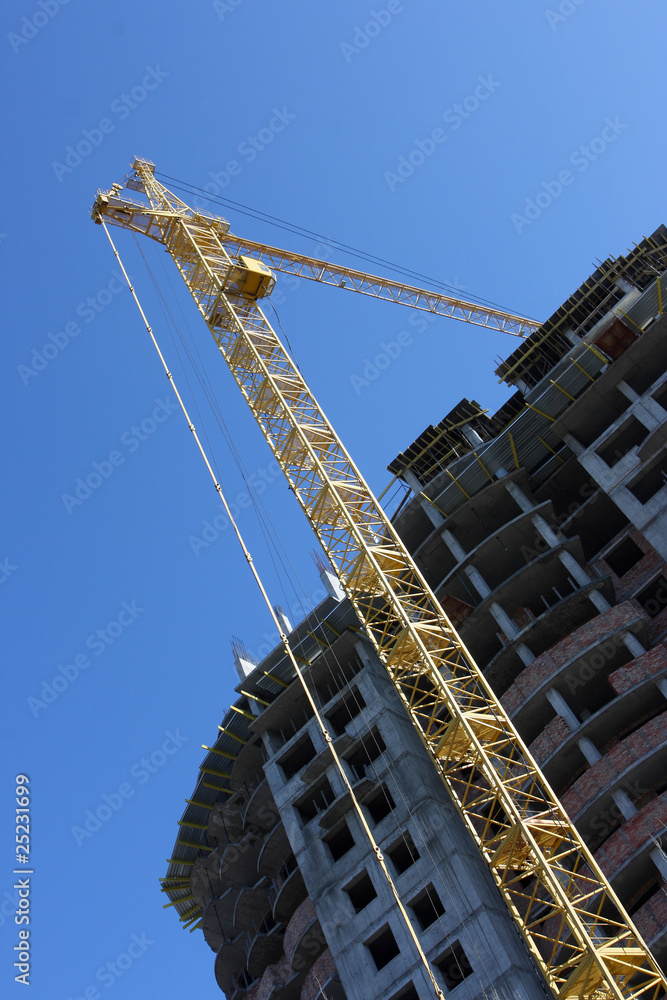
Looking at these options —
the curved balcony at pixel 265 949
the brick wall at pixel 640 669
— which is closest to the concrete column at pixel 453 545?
the brick wall at pixel 640 669

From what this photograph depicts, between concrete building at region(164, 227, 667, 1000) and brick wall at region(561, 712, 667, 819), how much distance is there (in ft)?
0.23

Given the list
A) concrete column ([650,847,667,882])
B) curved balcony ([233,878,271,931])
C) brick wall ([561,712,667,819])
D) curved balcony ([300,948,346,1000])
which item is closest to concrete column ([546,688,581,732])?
brick wall ([561,712,667,819])

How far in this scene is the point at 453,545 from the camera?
3684 cm

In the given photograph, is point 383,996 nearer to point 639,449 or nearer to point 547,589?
point 547,589

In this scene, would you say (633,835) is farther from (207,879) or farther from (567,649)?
(207,879)

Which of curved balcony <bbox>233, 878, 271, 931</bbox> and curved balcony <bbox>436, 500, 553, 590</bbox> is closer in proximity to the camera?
curved balcony <bbox>436, 500, 553, 590</bbox>

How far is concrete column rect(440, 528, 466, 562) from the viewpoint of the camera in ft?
119

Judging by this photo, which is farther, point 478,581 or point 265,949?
point 265,949

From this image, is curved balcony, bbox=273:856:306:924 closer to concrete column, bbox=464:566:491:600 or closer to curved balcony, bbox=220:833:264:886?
curved balcony, bbox=220:833:264:886

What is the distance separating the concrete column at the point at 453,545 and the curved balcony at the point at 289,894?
13784 millimetres

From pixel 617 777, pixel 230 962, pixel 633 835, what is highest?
pixel 230 962

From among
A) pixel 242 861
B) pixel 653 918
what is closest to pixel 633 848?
pixel 653 918

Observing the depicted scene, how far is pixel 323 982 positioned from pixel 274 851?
23.7ft

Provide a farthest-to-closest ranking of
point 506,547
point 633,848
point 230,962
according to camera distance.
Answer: point 230,962
point 506,547
point 633,848
